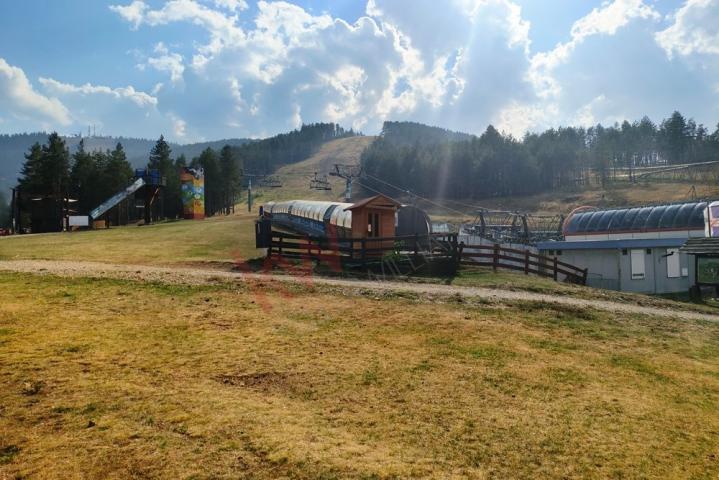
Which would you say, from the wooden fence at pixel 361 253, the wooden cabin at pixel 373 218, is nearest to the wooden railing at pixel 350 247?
the wooden fence at pixel 361 253

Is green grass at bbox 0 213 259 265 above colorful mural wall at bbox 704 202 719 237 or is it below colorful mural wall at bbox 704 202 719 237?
below

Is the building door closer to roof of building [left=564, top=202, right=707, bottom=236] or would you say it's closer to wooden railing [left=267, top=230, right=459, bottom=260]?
wooden railing [left=267, top=230, right=459, bottom=260]

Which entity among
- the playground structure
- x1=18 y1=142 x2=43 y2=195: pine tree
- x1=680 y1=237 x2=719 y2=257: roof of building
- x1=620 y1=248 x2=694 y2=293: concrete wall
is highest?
x1=18 y1=142 x2=43 y2=195: pine tree

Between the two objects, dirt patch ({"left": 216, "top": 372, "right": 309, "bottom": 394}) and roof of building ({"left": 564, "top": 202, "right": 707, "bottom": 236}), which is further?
roof of building ({"left": 564, "top": 202, "right": 707, "bottom": 236})

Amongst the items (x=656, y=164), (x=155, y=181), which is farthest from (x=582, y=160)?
(x=155, y=181)

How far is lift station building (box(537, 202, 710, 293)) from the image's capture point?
30750mm

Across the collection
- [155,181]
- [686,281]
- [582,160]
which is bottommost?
[686,281]

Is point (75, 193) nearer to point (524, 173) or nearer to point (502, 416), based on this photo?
point (502, 416)

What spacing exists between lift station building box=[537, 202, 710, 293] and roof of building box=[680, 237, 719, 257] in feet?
3.69

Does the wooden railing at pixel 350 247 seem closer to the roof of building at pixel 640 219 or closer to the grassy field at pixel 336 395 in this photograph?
the grassy field at pixel 336 395

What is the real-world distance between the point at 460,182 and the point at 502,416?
4526 inches

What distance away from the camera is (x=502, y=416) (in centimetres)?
704

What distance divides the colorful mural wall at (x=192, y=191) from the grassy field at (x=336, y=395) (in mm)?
58030

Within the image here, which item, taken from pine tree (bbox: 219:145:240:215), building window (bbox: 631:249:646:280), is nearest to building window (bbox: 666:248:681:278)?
building window (bbox: 631:249:646:280)
